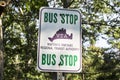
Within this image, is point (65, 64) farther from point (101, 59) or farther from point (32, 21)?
point (101, 59)

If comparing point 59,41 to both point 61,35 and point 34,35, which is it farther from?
point 34,35

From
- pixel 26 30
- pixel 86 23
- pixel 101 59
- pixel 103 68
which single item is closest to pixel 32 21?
pixel 26 30

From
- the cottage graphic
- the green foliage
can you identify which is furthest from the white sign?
the green foliage

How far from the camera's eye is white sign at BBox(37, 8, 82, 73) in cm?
361

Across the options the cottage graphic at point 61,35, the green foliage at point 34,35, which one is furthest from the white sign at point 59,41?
the green foliage at point 34,35

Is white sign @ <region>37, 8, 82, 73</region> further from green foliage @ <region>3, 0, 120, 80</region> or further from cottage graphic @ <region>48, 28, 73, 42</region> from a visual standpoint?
green foliage @ <region>3, 0, 120, 80</region>

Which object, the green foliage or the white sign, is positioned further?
the green foliage

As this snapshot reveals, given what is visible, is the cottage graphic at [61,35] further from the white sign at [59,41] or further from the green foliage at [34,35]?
the green foliage at [34,35]

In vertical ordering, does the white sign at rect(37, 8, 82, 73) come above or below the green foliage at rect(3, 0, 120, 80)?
above

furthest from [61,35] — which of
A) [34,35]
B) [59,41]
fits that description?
[34,35]

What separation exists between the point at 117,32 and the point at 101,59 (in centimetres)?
555

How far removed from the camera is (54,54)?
360cm

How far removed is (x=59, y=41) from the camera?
11.9 feet

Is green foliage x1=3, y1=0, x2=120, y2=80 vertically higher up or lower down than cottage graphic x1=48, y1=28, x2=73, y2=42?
lower down
